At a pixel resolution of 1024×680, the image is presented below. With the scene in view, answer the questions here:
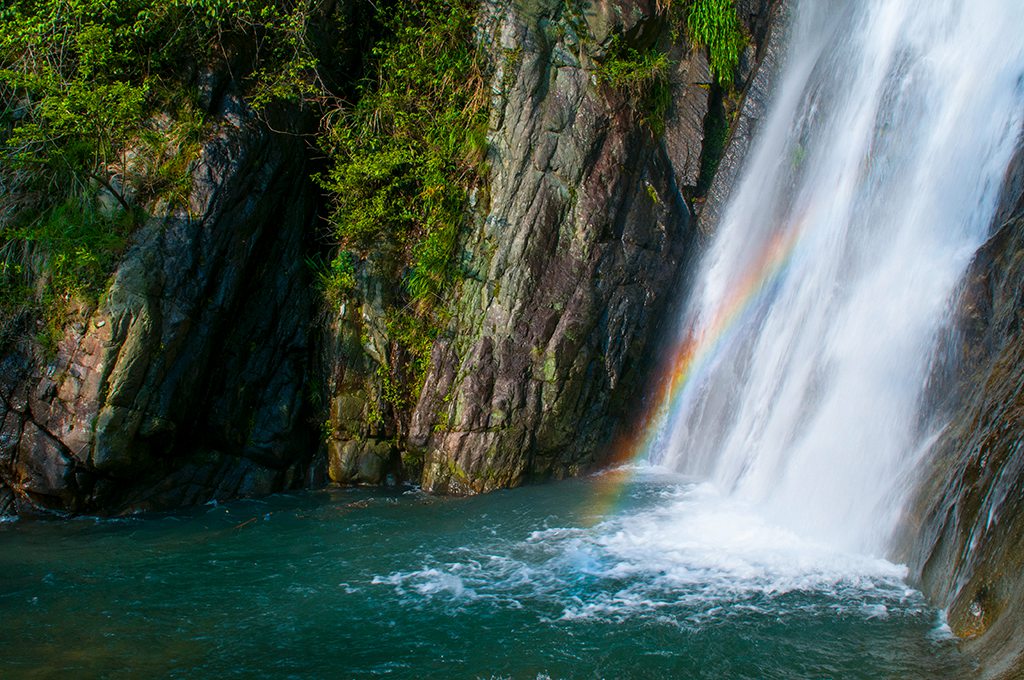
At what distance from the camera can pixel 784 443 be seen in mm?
→ 8312

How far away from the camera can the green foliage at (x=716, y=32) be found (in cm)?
1130

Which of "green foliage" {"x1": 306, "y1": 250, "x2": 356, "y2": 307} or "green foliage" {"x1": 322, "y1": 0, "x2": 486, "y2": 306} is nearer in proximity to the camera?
"green foliage" {"x1": 306, "y1": 250, "x2": 356, "y2": 307}

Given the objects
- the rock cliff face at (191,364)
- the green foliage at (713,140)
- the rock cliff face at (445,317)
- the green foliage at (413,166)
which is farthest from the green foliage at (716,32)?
the rock cliff face at (191,364)

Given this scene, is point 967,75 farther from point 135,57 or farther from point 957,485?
point 135,57

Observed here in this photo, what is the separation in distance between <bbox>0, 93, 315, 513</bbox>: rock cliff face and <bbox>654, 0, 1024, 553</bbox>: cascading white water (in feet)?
16.3

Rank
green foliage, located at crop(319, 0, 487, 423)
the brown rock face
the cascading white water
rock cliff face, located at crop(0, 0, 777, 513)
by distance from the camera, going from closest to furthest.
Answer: the cascading white water, rock cliff face, located at crop(0, 0, 777, 513), the brown rock face, green foliage, located at crop(319, 0, 487, 423)

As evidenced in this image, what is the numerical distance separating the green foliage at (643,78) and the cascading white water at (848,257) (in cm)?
144

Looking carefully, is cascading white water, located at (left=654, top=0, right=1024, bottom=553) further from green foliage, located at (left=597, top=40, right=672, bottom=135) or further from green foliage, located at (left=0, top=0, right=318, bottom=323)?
green foliage, located at (left=0, top=0, right=318, bottom=323)

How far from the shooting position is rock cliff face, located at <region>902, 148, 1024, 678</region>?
16.1ft

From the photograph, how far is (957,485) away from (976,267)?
217 cm

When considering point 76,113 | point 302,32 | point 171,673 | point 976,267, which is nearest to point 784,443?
point 976,267

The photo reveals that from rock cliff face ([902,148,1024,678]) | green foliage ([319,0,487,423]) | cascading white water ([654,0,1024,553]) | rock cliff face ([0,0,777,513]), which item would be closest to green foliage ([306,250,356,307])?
green foliage ([319,0,487,423])

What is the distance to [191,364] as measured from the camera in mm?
9453

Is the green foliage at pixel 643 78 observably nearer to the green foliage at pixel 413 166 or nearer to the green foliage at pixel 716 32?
the green foliage at pixel 716 32
